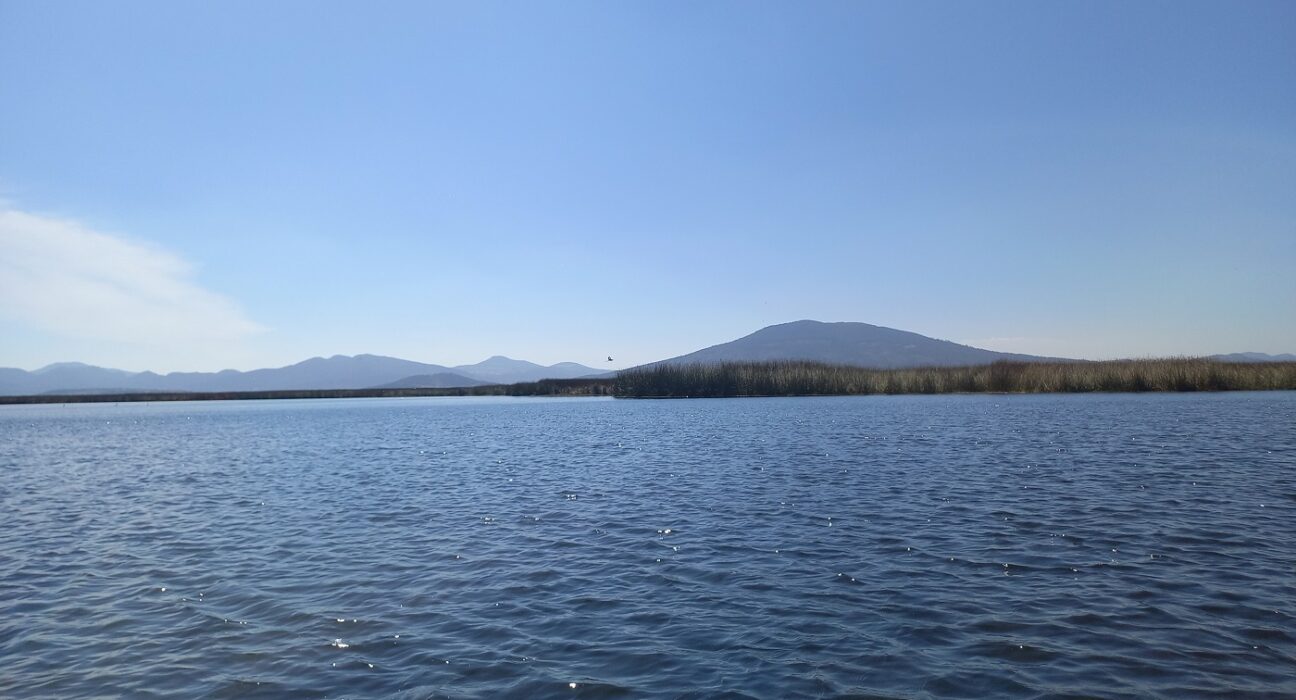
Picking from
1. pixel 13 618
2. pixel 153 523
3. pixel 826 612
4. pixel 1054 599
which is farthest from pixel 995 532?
pixel 153 523

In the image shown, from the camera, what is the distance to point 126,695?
8484mm

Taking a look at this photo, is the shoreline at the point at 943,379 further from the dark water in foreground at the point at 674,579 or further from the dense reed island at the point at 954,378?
the dark water in foreground at the point at 674,579

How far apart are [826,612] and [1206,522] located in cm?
1090

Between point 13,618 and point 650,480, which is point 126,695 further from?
point 650,480

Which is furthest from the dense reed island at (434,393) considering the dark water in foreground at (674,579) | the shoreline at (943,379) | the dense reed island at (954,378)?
the dark water in foreground at (674,579)

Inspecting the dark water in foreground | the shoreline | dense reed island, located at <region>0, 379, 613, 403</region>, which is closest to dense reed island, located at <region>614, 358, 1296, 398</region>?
the shoreline

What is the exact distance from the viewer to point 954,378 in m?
93.9

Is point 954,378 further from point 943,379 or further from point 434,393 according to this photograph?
point 434,393

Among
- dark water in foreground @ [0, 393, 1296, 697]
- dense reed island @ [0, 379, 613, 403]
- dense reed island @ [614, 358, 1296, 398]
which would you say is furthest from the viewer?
dense reed island @ [0, 379, 613, 403]

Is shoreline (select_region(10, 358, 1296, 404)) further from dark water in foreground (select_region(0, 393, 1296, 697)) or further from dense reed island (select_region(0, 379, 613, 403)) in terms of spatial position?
dark water in foreground (select_region(0, 393, 1296, 697))

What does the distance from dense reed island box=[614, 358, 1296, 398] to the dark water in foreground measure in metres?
60.3

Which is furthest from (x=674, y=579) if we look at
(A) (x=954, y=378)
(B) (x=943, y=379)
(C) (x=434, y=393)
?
(C) (x=434, y=393)

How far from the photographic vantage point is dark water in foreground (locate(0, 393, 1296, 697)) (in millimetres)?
8688

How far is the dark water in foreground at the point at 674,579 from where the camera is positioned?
28.5ft
